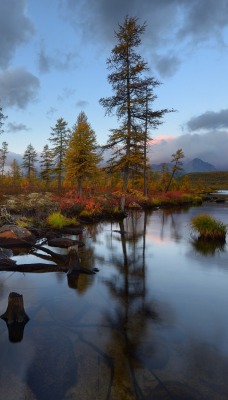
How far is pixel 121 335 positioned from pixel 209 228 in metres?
11.1

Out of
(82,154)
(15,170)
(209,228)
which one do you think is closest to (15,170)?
(15,170)

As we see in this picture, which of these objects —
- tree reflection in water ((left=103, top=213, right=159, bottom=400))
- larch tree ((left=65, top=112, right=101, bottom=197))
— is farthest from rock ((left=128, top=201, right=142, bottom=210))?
tree reflection in water ((left=103, top=213, right=159, bottom=400))

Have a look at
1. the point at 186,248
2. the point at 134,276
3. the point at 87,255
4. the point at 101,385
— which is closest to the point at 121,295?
→ the point at 134,276

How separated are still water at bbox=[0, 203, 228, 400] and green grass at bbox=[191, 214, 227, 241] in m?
4.89

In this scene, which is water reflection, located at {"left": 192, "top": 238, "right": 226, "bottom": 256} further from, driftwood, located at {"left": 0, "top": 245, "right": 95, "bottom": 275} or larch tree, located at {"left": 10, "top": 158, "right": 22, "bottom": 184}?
larch tree, located at {"left": 10, "top": 158, "right": 22, "bottom": 184}

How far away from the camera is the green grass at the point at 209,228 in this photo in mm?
14883

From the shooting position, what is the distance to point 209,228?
15.1 m

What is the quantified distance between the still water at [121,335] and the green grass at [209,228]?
489 cm

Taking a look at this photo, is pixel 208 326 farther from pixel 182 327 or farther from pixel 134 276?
pixel 134 276

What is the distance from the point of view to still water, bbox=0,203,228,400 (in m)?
3.88

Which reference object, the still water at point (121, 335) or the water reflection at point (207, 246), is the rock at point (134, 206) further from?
the still water at point (121, 335)

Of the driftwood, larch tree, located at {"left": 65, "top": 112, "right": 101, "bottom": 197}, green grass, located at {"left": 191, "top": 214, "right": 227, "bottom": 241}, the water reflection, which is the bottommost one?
the water reflection

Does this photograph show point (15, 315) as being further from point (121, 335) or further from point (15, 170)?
point (15, 170)

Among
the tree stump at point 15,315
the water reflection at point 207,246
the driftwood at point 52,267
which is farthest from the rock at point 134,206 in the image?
the tree stump at point 15,315
